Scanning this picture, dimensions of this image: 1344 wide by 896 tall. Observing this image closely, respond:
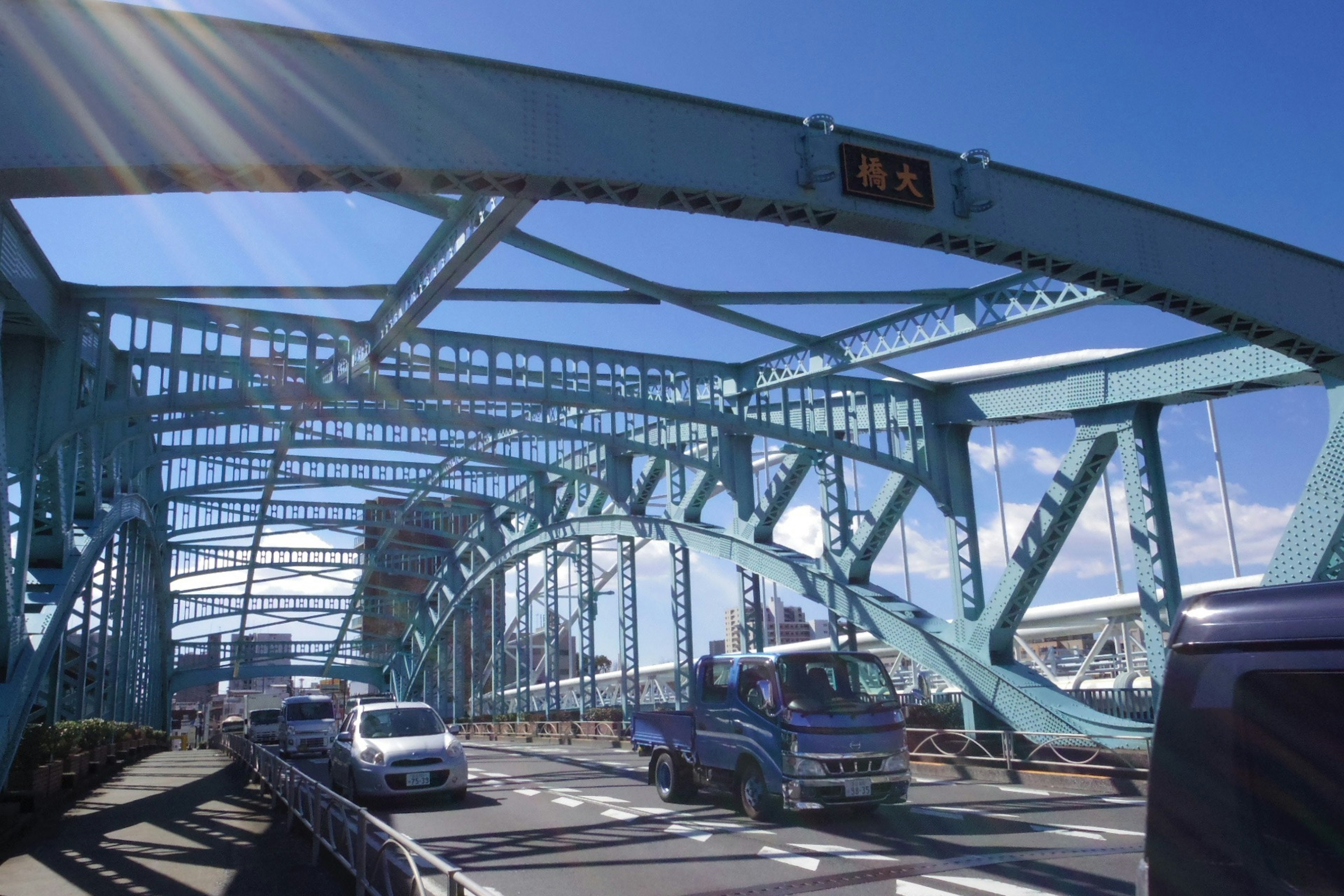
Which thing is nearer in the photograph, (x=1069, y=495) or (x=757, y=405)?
(x=1069, y=495)

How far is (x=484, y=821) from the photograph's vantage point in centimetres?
1329

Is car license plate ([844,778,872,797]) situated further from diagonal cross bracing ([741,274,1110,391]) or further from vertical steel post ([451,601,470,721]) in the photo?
vertical steel post ([451,601,470,721])

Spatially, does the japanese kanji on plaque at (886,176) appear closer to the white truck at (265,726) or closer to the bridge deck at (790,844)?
the bridge deck at (790,844)

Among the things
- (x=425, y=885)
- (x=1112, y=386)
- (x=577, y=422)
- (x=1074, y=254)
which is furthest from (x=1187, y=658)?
(x=577, y=422)

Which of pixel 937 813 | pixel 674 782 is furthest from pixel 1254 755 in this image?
pixel 674 782

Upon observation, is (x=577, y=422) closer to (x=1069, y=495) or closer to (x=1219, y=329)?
(x=1069, y=495)

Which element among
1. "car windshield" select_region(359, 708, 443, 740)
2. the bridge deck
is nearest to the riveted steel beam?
the bridge deck

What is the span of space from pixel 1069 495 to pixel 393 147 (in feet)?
46.7

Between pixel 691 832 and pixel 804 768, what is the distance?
151 centimetres

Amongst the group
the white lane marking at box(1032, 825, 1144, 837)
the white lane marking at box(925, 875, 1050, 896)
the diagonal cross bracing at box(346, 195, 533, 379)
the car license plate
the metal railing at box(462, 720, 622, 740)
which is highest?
the diagonal cross bracing at box(346, 195, 533, 379)

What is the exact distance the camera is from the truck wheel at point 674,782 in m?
14.1

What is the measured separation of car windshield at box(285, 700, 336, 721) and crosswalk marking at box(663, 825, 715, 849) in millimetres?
22144

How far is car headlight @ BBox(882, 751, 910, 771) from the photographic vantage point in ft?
39.5

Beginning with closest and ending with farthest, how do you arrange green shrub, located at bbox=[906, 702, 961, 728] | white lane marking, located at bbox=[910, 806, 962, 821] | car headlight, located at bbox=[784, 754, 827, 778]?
1. car headlight, located at bbox=[784, 754, 827, 778]
2. white lane marking, located at bbox=[910, 806, 962, 821]
3. green shrub, located at bbox=[906, 702, 961, 728]
